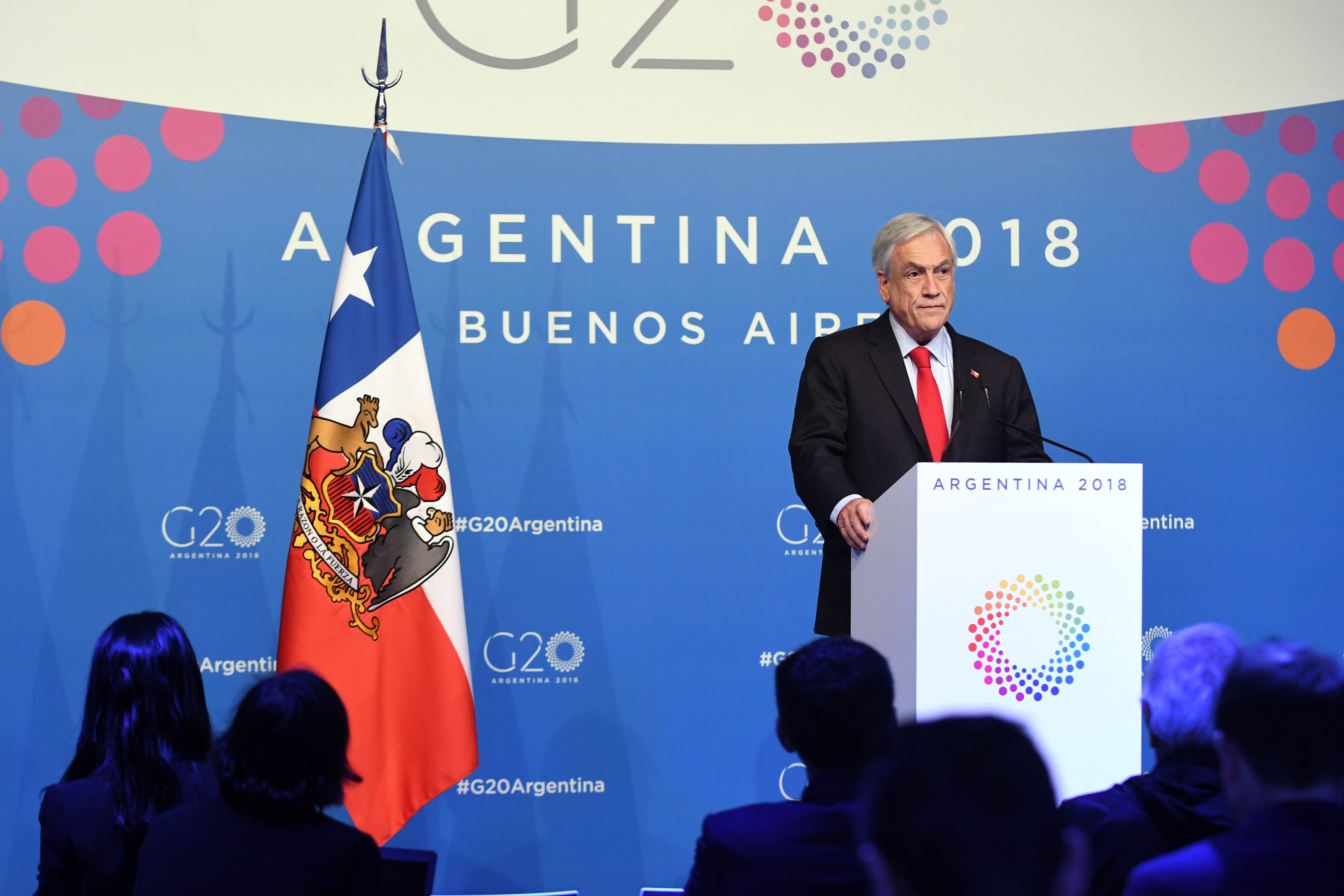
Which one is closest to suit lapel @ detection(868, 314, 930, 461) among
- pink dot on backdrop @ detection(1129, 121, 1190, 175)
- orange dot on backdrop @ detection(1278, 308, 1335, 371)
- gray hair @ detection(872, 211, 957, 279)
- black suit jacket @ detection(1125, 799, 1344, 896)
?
gray hair @ detection(872, 211, 957, 279)

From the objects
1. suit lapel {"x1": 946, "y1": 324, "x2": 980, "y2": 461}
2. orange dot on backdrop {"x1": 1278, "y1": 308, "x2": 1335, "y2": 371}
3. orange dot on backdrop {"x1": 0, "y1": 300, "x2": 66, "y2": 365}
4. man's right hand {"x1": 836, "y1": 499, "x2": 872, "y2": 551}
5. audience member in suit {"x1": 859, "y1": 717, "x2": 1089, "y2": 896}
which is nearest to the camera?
audience member in suit {"x1": 859, "y1": 717, "x2": 1089, "y2": 896}

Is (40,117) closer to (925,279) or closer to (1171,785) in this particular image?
(925,279)

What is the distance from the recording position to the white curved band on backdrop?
13.1 feet

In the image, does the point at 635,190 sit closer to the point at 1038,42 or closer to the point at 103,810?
the point at 1038,42

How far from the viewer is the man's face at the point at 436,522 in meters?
3.32

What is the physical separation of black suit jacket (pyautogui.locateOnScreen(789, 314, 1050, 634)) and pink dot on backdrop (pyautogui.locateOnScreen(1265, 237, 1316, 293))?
171cm

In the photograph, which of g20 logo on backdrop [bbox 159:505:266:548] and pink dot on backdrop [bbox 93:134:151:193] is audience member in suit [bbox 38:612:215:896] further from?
pink dot on backdrop [bbox 93:134:151:193]

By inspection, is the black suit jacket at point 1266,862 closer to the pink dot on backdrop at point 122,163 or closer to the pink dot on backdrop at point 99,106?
the pink dot on backdrop at point 122,163

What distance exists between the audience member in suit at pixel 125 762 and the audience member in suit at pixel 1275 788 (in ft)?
5.19

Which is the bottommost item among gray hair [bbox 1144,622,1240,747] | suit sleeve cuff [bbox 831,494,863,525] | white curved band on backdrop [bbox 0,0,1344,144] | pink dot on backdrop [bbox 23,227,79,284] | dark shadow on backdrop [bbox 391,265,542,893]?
dark shadow on backdrop [bbox 391,265,542,893]

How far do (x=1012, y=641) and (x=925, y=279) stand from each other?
3.57 feet

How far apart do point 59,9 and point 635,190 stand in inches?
83.0

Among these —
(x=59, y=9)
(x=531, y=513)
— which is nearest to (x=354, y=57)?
(x=59, y=9)

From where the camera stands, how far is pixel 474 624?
12.9 ft
